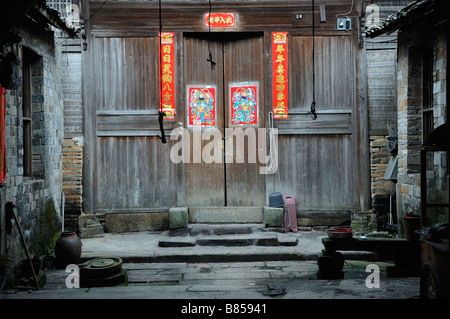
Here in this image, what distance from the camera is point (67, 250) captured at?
8.86 metres

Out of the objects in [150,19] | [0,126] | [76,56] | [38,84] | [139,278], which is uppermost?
[150,19]

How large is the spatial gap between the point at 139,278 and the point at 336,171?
5300 mm

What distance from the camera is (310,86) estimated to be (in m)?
11.1

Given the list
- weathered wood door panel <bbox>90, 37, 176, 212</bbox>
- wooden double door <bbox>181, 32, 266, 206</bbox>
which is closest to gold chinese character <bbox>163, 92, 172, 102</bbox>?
weathered wood door panel <bbox>90, 37, 176, 212</bbox>

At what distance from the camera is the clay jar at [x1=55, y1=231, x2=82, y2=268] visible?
29.1 ft

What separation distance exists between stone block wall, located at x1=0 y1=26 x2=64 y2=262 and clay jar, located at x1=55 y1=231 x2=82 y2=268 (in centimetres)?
49

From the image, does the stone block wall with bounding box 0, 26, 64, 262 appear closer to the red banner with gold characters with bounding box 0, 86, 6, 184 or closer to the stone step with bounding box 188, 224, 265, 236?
the red banner with gold characters with bounding box 0, 86, 6, 184

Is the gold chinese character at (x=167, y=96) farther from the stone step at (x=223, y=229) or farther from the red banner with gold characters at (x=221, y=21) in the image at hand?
the stone step at (x=223, y=229)

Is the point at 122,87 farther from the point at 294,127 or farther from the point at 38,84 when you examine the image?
the point at 294,127

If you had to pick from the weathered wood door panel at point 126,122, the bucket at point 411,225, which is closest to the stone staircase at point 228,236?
the weathered wood door panel at point 126,122

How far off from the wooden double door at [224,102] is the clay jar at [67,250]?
3078mm

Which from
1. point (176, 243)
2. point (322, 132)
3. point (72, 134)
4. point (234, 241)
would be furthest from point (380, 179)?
point (72, 134)

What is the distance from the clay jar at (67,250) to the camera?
29.1 feet

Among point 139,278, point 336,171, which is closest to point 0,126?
point 139,278
